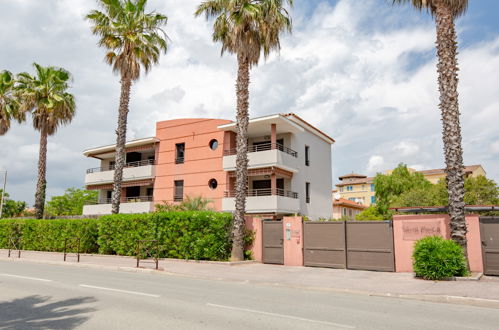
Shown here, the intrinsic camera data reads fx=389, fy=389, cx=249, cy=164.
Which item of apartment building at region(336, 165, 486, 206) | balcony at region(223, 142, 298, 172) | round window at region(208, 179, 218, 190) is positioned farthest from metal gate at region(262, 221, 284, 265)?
apartment building at region(336, 165, 486, 206)

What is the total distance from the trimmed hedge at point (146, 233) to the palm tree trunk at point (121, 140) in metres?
1.37

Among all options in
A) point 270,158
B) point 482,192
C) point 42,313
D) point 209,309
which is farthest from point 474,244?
point 482,192

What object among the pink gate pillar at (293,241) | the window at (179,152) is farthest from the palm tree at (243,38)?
the window at (179,152)

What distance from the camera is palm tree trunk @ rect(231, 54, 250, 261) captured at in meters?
18.2

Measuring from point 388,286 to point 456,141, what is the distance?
18.0 ft

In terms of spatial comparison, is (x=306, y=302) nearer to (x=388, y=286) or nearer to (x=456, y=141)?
(x=388, y=286)

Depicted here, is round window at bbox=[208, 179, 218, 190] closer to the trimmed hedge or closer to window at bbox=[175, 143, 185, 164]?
window at bbox=[175, 143, 185, 164]

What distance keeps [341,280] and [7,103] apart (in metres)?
30.3

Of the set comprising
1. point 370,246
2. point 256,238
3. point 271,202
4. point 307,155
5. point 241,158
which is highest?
point 307,155

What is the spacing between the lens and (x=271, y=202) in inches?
1005

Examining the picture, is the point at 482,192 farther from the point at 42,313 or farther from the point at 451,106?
the point at 42,313

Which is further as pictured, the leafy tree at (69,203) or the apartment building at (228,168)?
the leafy tree at (69,203)

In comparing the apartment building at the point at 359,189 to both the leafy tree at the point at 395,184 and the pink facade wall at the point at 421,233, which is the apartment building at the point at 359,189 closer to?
the leafy tree at the point at 395,184

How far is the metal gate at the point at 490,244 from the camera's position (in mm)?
13014
